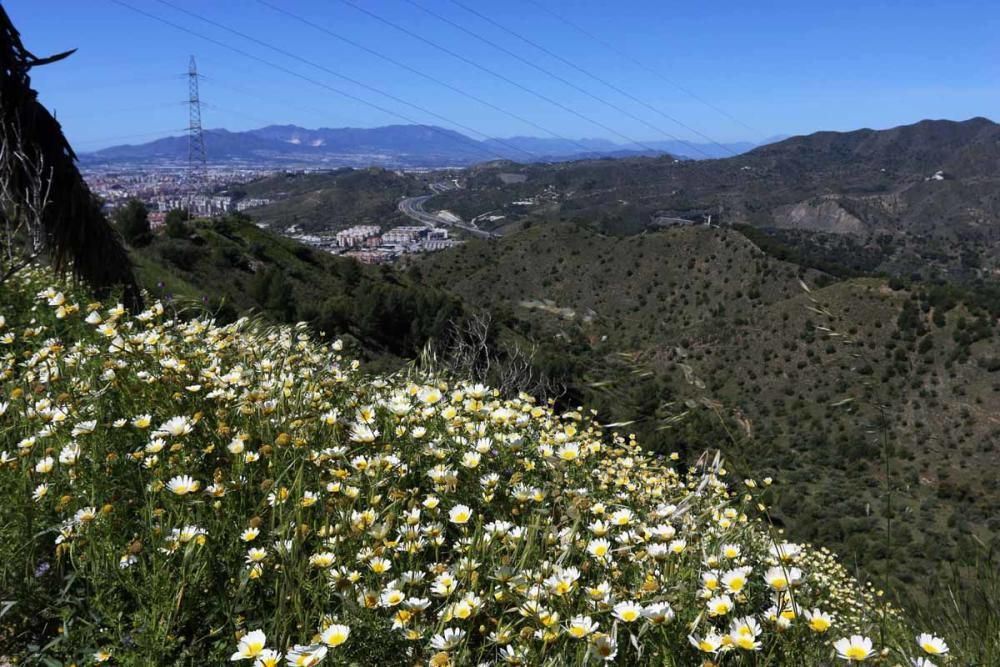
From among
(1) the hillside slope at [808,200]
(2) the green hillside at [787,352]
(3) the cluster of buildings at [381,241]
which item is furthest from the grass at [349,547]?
(1) the hillside slope at [808,200]

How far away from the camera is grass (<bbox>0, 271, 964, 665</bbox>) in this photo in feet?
5.04

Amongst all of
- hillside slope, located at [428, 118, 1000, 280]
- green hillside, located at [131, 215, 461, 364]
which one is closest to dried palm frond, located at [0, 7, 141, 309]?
green hillside, located at [131, 215, 461, 364]

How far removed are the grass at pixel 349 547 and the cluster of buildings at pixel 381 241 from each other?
3604 inches

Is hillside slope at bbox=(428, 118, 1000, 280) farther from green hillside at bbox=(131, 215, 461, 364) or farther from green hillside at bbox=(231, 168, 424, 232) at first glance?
green hillside at bbox=(131, 215, 461, 364)

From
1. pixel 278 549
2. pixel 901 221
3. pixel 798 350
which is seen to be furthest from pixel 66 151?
pixel 901 221

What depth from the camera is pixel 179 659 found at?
62.5 inches

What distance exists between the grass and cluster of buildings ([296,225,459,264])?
91.5 m

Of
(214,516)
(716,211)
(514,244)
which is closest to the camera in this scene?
(214,516)

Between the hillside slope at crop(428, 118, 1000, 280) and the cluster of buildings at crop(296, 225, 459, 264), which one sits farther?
the hillside slope at crop(428, 118, 1000, 280)

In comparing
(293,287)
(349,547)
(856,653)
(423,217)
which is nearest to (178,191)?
(423,217)

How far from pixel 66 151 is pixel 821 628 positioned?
731cm

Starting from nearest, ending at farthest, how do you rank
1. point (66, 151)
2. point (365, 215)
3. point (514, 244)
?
point (66, 151), point (514, 244), point (365, 215)

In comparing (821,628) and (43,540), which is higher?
(821,628)

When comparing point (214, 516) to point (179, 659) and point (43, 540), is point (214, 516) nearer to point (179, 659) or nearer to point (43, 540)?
point (179, 659)
